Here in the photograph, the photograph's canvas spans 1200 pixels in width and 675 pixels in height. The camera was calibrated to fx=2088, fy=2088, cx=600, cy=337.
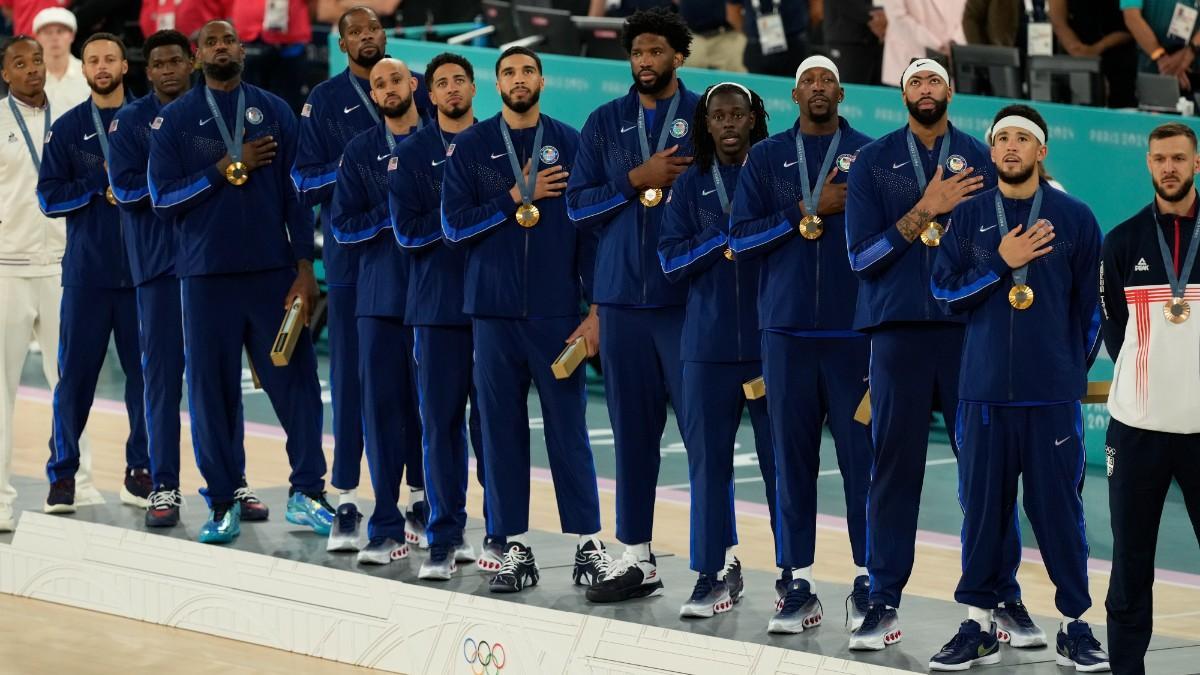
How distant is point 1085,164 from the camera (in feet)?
38.5

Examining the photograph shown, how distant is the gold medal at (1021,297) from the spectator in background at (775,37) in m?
6.99

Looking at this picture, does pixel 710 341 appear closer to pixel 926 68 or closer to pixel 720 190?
pixel 720 190

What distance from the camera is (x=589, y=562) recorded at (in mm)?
8547

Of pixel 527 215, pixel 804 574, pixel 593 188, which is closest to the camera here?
pixel 804 574

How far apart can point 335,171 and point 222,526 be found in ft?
5.51

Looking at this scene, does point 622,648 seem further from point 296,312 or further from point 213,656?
point 296,312

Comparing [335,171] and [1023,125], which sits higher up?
[1023,125]

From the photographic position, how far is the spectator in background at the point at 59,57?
11.1 m

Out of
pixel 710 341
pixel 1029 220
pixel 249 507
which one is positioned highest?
pixel 1029 220

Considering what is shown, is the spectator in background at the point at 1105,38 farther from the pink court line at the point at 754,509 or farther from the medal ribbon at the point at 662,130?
the medal ribbon at the point at 662,130

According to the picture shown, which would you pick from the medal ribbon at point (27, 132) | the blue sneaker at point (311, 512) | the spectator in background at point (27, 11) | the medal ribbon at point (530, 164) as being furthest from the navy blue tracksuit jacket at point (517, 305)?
the spectator in background at point (27, 11)

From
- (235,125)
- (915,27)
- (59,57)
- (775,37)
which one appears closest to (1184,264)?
(235,125)

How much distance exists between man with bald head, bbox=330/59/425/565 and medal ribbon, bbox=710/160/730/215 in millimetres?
1619

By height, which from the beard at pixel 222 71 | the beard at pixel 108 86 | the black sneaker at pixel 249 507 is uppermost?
the beard at pixel 222 71
